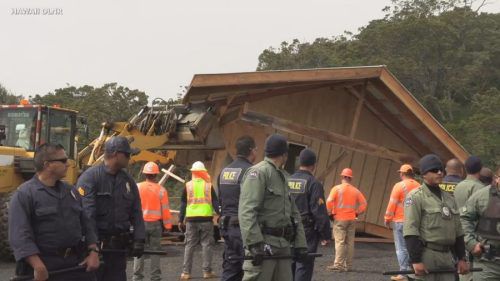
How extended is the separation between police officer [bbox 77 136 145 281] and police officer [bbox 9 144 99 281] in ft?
2.57

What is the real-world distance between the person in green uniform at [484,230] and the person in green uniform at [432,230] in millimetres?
456

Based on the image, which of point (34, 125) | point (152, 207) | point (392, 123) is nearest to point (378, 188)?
point (392, 123)

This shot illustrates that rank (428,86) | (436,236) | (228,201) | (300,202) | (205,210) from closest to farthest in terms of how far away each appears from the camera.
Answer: (436,236)
(228,201)
(300,202)
(205,210)
(428,86)

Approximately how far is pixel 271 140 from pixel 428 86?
40581mm

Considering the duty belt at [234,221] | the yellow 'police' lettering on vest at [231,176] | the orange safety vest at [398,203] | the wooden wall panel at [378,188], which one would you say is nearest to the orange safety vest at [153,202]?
the yellow 'police' lettering on vest at [231,176]

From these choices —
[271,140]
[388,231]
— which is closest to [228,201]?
[271,140]

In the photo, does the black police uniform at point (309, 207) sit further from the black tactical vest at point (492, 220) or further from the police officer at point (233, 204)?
the black tactical vest at point (492, 220)

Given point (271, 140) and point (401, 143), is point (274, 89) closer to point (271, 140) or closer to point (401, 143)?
point (401, 143)

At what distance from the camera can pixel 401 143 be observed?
60.7 feet

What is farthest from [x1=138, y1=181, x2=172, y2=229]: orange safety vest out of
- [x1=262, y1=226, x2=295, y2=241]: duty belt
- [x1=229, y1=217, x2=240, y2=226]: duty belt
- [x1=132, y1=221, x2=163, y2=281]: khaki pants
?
[x1=262, y1=226, x2=295, y2=241]: duty belt

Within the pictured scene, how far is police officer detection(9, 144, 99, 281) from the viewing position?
18.6ft

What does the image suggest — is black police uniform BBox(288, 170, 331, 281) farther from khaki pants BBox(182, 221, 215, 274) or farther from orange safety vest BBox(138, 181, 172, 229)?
khaki pants BBox(182, 221, 215, 274)

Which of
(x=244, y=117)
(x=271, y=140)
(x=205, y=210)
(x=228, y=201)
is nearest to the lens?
(x=271, y=140)

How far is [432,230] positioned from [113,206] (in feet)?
9.94
